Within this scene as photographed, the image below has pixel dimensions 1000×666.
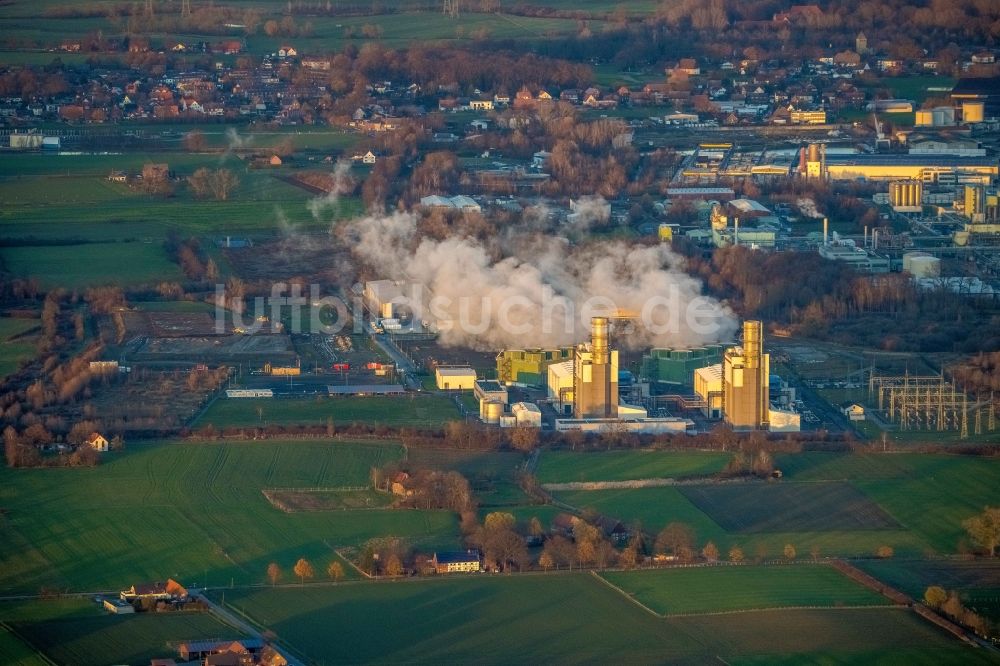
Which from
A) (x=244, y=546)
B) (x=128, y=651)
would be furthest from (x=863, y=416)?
(x=128, y=651)

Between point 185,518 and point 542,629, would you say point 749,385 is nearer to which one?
point 185,518

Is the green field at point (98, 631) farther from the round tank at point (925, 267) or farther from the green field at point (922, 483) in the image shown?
the round tank at point (925, 267)

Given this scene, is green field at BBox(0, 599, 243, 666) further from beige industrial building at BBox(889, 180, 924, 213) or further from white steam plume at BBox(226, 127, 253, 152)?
white steam plume at BBox(226, 127, 253, 152)

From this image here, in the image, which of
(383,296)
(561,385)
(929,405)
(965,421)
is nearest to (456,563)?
(561,385)

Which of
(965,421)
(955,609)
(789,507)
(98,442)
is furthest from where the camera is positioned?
(965,421)

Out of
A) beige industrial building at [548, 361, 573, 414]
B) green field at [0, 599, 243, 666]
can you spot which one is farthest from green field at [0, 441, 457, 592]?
beige industrial building at [548, 361, 573, 414]

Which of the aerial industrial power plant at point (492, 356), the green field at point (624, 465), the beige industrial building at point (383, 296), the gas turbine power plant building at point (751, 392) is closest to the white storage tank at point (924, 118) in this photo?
the aerial industrial power plant at point (492, 356)

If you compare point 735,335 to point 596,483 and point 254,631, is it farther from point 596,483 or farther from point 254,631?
point 254,631
